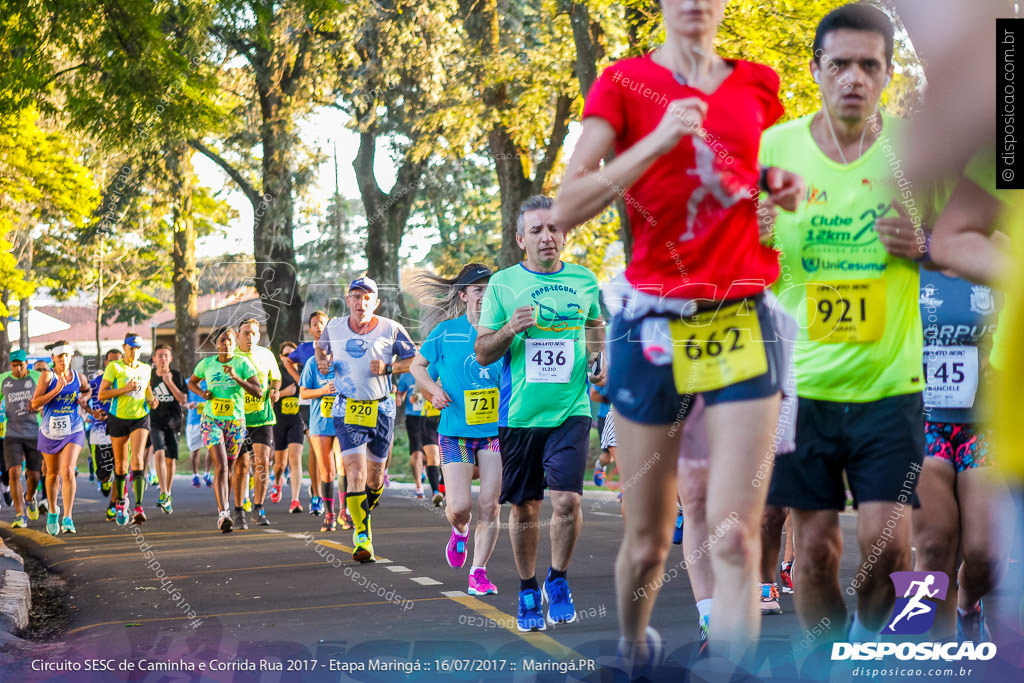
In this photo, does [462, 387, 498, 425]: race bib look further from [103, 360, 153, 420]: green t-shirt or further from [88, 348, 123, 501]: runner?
[88, 348, 123, 501]: runner

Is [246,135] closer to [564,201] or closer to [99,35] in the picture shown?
[99,35]

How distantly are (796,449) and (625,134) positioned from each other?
1.16 m

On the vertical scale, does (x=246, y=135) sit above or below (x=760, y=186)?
above

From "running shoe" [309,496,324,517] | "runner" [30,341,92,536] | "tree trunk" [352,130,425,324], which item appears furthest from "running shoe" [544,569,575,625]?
"tree trunk" [352,130,425,324]

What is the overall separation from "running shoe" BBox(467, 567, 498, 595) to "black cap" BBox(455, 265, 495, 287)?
178cm

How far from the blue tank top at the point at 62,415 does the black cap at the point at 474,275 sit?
6220 millimetres

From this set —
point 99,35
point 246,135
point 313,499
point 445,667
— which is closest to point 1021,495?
point 445,667

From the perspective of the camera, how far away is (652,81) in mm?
3414

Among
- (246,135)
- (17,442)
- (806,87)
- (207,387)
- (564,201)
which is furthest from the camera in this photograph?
(246,135)

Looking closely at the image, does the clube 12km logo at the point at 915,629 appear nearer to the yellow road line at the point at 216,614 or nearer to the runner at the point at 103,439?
the yellow road line at the point at 216,614

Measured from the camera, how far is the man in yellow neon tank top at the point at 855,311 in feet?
12.0

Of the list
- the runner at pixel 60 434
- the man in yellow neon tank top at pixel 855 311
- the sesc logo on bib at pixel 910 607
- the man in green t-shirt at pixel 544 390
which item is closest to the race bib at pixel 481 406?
the man in green t-shirt at pixel 544 390

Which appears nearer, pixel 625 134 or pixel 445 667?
pixel 625 134

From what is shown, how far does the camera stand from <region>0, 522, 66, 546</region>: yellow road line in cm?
1132
